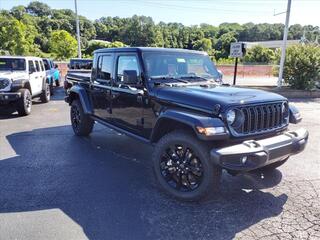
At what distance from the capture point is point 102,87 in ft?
18.9

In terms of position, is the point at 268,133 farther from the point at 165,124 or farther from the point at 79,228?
the point at 79,228

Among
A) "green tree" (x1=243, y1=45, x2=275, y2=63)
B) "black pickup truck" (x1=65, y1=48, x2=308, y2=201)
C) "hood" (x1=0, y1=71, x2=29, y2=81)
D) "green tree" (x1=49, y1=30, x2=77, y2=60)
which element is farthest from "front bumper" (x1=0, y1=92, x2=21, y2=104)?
"green tree" (x1=243, y1=45, x2=275, y2=63)

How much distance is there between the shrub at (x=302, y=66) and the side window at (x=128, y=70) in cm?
1192

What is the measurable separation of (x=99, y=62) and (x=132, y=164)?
210 centimetres

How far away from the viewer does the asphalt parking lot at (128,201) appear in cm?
329

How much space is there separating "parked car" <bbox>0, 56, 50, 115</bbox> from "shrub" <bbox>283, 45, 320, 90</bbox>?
11.1 m

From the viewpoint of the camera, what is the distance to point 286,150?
3.85m

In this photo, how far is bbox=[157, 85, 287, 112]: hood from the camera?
12.5ft

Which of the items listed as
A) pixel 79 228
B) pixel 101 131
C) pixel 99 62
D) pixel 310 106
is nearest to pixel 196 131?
pixel 79 228

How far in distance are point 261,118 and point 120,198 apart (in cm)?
203

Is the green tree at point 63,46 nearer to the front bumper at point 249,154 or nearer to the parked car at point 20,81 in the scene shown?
the parked car at point 20,81

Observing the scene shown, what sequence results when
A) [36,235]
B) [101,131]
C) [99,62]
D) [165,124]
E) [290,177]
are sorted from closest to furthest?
1. [36,235]
2. [165,124]
3. [290,177]
4. [99,62]
5. [101,131]

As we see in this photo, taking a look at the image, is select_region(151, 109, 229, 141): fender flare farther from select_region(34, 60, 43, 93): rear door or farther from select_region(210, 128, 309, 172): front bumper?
select_region(34, 60, 43, 93): rear door

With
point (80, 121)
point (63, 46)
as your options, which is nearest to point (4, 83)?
point (80, 121)
